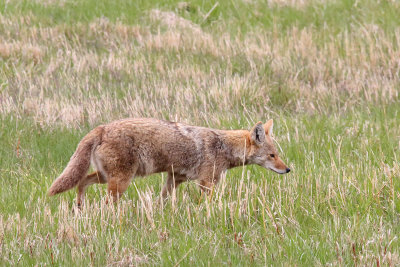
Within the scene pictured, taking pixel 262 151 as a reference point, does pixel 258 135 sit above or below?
above

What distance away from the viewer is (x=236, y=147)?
6.78 metres

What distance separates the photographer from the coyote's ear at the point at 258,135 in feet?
21.8

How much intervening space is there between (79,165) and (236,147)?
1.70 metres

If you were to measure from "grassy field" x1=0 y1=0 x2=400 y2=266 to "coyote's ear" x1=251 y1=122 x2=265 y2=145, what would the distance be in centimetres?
36

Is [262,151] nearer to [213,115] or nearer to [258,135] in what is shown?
[258,135]

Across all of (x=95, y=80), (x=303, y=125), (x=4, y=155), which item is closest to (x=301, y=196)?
(x=303, y=125)

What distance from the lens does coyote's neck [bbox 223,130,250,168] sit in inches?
266

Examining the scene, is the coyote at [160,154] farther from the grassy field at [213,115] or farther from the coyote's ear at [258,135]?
the grassy field at [213,115]

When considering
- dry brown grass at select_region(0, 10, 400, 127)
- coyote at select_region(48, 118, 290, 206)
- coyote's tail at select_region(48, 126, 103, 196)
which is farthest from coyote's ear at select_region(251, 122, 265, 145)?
dry brown grass at select_region(0, 10, 400, 127)

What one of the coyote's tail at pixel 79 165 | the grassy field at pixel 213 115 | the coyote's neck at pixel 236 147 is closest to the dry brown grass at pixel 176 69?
the grassy field at pixel 213 115

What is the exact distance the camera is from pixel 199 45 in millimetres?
12008

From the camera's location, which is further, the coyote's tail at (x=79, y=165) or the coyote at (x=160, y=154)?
the coyote at (x=160, y=154)

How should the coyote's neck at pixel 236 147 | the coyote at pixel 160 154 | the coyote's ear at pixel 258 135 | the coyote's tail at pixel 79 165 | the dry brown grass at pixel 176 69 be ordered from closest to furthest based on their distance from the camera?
the coyote's tail at pixel 79 165
the coyote at pixel 160 154
the coyote's ear at pixel 258 135
the coyote's neck at pixel 236 147
the dry brown grass at pixel 176 69

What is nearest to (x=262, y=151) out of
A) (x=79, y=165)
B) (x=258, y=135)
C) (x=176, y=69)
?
(x=258, y=135)
